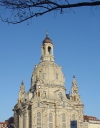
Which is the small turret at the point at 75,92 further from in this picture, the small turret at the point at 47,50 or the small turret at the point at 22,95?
the small turret at the point at 22,95

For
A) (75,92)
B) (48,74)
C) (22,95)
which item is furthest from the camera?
(22,95)

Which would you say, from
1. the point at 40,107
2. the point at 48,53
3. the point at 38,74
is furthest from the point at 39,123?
the point at 48,53

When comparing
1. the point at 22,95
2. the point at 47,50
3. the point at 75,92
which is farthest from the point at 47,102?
the point at 47,50

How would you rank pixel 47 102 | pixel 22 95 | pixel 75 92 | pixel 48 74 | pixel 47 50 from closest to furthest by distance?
1. pixel 47 102
2. pixel 48 74
3. pixel 75 92
4. pixel 22 95
5. pixel 47 50

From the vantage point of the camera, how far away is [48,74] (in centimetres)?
6306

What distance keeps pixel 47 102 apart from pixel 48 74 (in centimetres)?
766

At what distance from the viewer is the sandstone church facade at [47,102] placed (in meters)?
57.3

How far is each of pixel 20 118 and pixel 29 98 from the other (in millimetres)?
5209

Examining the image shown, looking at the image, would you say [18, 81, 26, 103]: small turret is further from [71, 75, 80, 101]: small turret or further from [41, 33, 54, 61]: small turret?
[71, 75, 80, 101]: small turret

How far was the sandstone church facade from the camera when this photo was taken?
57344 millimetres

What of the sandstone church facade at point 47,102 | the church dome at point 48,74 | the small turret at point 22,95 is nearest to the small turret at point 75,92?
the sandstone church facade at point 47,102

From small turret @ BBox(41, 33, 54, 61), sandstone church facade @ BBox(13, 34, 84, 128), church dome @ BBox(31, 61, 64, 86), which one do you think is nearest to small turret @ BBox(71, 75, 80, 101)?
sandstone church facade @ BBox(13, 34, 84, 128)

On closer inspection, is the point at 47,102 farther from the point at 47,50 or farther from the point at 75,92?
the point at 47,50

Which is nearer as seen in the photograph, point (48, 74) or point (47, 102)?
point (47, 102)
